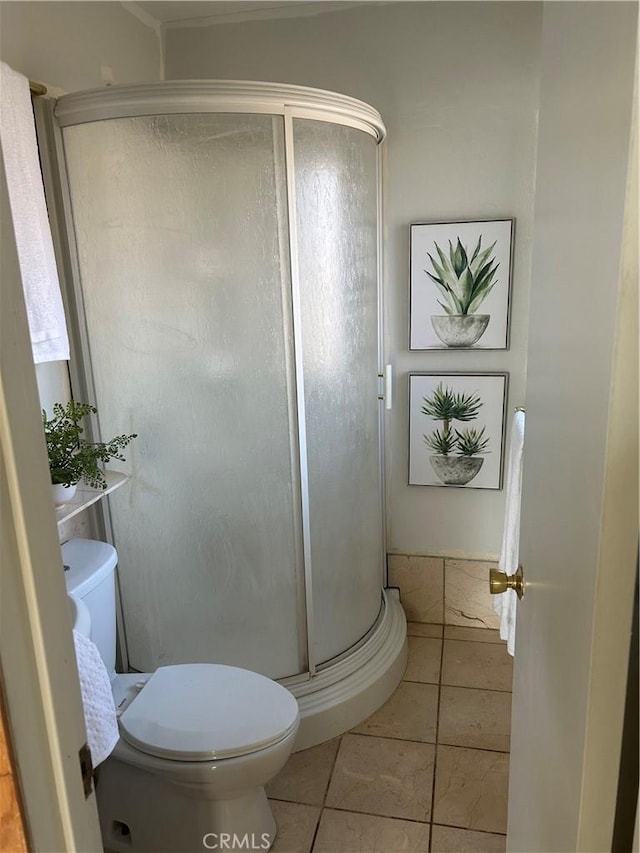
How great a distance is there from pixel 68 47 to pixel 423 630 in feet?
8.02

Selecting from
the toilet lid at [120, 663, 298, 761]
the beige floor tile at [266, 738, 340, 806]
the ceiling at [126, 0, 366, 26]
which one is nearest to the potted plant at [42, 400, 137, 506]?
the toilet lid at [120, 663, 298, 761]

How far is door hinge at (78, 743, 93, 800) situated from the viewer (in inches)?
29.2

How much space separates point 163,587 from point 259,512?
1.36ft

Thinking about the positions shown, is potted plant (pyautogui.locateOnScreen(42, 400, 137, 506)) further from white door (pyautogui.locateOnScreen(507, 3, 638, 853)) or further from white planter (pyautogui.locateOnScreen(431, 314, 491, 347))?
white planter (pyautogui.locateOnScreen(431, 314, 491, 347))

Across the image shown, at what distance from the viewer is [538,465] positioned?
1.02 m

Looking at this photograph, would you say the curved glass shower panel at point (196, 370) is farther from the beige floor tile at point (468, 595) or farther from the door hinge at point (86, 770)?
the door hinge at point (86, 770)

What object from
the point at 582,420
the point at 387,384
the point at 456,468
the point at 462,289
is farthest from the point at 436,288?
the point at 582,420

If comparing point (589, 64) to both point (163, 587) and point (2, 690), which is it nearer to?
point (2, 690)

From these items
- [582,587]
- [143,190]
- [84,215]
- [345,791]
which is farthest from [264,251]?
[345,791]

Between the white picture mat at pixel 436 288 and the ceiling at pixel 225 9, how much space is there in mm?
844

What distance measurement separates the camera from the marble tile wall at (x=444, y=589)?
266cm

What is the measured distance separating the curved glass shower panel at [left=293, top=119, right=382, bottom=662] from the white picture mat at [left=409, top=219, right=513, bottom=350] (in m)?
0.23

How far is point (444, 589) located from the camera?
2701 millimetres

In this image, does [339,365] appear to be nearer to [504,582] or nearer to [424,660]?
[504,582]
